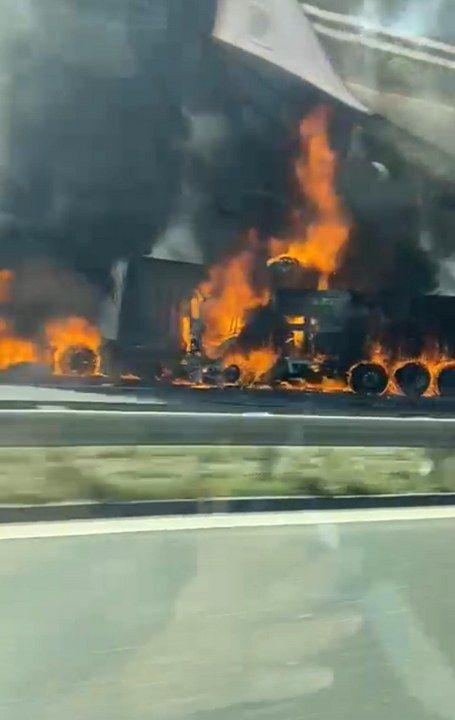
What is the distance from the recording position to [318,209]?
68.0 inches

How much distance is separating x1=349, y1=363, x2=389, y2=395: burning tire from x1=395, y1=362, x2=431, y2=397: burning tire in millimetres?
39

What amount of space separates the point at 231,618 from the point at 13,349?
2.24ft

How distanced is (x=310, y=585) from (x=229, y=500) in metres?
0.26

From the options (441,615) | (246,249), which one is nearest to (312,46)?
(246,249)

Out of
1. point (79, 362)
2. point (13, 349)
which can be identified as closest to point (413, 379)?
point (79, 362)

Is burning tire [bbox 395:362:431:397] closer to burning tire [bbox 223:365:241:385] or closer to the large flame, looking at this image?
the large flame

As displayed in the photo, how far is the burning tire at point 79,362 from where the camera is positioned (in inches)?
60.2

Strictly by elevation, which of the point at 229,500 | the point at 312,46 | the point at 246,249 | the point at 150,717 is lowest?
the point at 150,717

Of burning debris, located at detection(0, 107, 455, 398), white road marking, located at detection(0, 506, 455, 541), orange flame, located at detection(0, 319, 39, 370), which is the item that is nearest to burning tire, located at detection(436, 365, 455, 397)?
burning debris, located at detection(0, 107, 455, 398)

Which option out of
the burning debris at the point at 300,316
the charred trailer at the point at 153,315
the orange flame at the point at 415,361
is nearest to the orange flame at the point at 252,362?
the burning debris at the point at 300,316

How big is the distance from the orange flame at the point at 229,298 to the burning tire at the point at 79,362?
23 cm

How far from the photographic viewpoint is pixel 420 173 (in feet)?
5.96

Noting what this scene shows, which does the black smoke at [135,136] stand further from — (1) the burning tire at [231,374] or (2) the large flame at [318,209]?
(1) the burning tire at [231,374]

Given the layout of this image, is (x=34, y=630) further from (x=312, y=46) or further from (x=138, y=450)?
(x=312, y=46)
